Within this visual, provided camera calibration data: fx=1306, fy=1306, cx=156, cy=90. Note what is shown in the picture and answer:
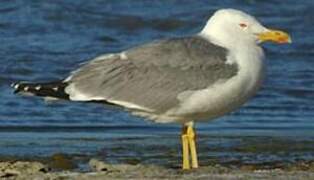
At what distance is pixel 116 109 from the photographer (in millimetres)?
9195

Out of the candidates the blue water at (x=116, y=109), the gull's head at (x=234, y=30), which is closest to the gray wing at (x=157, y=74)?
the gull's head at (x=234, y=30)

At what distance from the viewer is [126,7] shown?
704 inches

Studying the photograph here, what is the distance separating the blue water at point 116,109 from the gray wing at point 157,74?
78 cm

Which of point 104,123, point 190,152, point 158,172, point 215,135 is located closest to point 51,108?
point 104,123

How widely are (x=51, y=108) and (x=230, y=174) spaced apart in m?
4.54

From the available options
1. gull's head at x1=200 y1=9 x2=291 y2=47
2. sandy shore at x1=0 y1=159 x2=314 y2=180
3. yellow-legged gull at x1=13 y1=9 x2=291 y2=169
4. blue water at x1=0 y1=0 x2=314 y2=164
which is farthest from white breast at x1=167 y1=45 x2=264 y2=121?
blue water at x1=0 y1=0 x2=314 y2=164

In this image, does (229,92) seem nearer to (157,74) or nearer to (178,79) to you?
(178,79)

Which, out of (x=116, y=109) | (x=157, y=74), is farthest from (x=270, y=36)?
(x=116, y=109)

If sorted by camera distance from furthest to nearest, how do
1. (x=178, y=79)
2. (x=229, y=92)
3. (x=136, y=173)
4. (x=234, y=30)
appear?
(x=234, y=30) < (x=178, y=79) < (x=229, y=92) < (x=136, y=173)

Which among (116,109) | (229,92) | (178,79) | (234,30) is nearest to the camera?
(229,92)

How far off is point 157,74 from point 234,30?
24.3 inches

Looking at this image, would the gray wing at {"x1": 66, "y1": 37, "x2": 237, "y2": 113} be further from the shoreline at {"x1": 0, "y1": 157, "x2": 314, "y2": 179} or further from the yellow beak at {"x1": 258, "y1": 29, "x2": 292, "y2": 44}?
the shoreline at {"x1": 0, "y1": 157, "x2": 314, "y2": 179}

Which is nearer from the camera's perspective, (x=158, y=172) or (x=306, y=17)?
(x=158, y=172)

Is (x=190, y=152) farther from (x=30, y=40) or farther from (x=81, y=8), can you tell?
(x=81, y=8)
